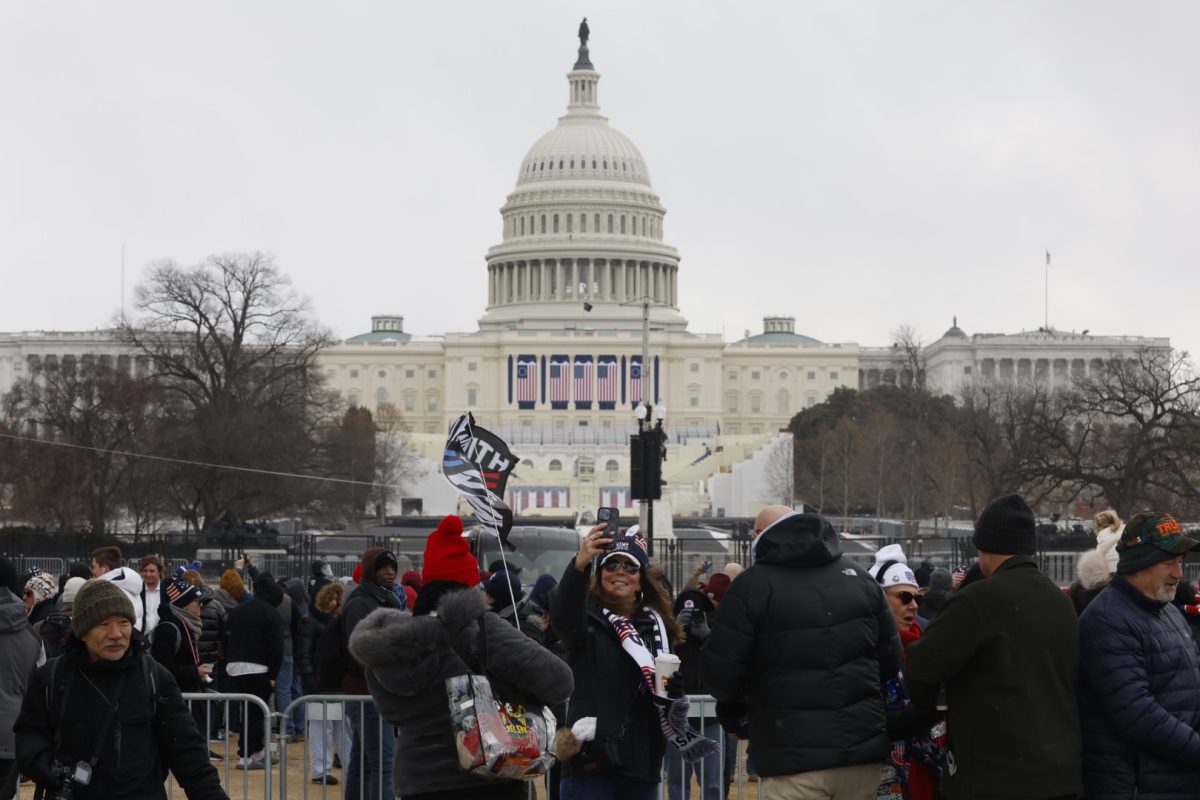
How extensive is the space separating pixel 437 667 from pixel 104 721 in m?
1.27

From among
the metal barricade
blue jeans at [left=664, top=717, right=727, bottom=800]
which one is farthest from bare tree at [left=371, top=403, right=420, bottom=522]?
blue jeans at [left=664, top=717, right=727, bottom=800]

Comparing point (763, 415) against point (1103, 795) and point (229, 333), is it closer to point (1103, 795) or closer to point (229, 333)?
point (229, 333)

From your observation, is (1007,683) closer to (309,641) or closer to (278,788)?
(278,788)

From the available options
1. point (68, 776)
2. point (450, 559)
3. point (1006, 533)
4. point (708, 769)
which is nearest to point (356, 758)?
point (708, 769)

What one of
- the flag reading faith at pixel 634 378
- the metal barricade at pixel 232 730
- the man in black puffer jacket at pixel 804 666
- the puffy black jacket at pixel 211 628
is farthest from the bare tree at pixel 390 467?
the man in black puffer jacket at pixel 804 666

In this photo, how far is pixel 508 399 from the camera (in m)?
130

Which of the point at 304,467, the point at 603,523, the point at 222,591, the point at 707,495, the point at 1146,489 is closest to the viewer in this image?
the point at 603,523

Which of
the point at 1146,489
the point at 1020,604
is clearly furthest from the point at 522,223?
the point at 1020,604

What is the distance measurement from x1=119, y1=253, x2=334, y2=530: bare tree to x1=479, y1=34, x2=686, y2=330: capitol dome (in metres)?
72.7

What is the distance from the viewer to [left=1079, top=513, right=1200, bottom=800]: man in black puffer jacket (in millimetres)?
7355

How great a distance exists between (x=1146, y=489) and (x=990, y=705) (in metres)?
39.2

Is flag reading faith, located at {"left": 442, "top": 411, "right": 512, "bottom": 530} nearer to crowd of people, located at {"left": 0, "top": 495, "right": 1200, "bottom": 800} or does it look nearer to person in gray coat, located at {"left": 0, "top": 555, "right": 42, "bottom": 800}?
crowd of people, located at {"left": 0, "top": 495, "right": 1200, "bottom": 800}

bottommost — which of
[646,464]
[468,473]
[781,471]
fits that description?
[468,473]

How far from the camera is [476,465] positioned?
33.9 ft
